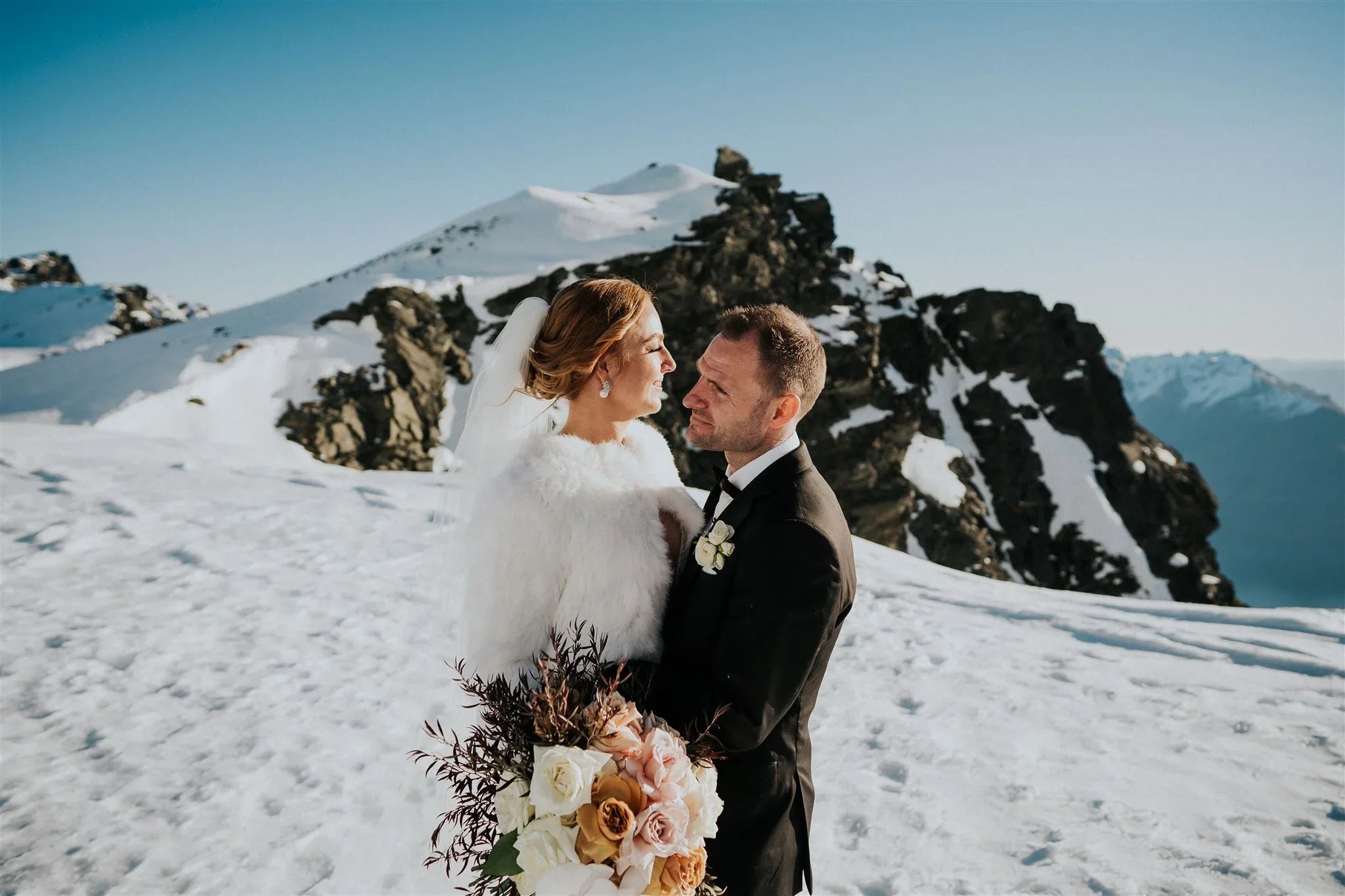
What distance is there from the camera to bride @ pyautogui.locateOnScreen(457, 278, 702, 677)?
2.21 meters

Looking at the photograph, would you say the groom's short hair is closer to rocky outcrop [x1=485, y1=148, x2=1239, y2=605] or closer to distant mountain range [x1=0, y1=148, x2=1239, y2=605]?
distant mountain range [x1=0, y1=148, x2=1239, y2=605]

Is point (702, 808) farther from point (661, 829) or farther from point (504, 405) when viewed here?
point (504, 405)

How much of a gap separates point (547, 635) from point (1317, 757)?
647cm

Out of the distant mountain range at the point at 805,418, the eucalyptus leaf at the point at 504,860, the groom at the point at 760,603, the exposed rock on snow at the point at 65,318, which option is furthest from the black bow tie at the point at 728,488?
the exposed rock on snow at the point at 65,318

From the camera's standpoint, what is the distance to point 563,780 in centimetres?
163

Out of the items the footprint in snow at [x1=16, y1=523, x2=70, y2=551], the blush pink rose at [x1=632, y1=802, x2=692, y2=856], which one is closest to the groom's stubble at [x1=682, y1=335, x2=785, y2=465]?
the blush pink rose at [x1=632, y1=802, x2=692, y2=856]

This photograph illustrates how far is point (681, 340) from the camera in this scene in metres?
46.5

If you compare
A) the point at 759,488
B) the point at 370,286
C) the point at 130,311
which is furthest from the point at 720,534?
the point at 130,311

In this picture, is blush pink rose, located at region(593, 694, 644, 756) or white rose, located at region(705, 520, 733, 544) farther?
white rose, located at region(705, 520, 733, 544)

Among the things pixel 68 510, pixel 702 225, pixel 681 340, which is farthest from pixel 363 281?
pixel 68 510

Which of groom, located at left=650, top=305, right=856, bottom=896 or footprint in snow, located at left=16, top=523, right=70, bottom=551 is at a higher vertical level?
groom, located at left=650, top=305, right=856, bottom=896

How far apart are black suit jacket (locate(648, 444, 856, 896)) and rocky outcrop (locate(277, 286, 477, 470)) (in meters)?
30.4

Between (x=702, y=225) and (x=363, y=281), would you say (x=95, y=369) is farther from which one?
(x=702, y=225)

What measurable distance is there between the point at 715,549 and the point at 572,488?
21.7 inches
